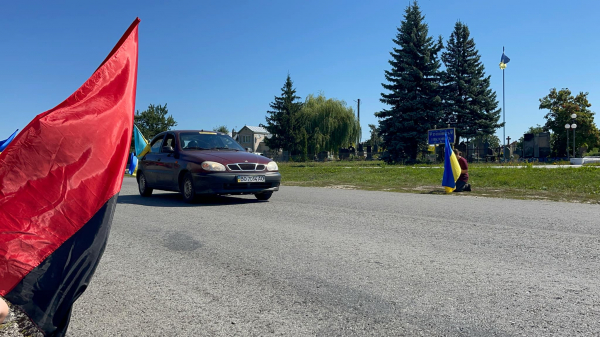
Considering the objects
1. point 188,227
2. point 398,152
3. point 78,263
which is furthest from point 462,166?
point 398,152

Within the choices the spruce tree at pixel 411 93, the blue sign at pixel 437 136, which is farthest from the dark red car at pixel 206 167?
the spruce tree at pixel 411 93

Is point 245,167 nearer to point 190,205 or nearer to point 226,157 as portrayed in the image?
point 226,157

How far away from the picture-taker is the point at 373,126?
424 feet

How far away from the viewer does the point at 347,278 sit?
156 inches

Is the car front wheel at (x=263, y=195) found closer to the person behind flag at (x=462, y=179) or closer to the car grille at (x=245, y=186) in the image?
the car grille at (x=245, y=186)

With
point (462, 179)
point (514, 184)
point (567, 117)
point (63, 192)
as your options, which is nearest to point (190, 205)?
point (63, 192)

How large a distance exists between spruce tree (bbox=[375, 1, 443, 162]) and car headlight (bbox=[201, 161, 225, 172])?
30186 mm

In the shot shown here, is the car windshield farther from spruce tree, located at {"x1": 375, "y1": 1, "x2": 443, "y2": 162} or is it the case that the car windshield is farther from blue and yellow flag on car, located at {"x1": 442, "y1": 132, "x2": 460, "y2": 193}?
spruce tree, located at {"x1": 375, "y1": 1, "x2": 443, "y2": 162}

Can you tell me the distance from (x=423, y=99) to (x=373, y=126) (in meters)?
91.5

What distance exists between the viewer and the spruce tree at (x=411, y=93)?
126ft

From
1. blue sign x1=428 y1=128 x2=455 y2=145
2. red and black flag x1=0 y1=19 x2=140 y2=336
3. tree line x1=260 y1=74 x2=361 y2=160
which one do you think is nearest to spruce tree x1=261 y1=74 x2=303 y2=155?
tree line x1=260 y1=74 x2=361 y2=160

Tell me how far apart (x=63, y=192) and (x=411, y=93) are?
1525 inches

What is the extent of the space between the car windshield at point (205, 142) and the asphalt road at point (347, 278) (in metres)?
3.49

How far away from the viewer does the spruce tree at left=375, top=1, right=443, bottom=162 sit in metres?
38.3
